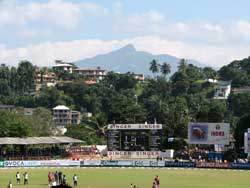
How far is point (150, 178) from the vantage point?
2549 inches

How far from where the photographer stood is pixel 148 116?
173875 millimetres

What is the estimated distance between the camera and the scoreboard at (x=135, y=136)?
93062 mm

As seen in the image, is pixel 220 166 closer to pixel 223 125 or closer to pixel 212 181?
pixel 223 125

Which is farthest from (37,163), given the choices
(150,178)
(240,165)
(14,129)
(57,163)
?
(240,165)

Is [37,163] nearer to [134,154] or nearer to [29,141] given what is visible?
[29,141]

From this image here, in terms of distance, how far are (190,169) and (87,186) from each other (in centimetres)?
2659

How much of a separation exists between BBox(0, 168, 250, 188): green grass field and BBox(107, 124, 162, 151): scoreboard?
16.0 m

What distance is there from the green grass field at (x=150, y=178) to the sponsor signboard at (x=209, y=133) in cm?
1484

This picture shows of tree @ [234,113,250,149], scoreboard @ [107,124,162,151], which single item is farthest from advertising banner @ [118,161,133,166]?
tree @ [234,113,250,149]

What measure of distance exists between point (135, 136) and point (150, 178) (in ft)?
95.5

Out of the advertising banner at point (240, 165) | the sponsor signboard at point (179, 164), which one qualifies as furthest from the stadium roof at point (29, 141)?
the advertising banner at point (240, 165)

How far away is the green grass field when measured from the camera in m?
57.4

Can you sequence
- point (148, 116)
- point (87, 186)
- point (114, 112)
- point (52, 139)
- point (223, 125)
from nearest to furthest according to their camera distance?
point (87, 186) < point (223, 125) < point (52, 139) < point (114, 112) < point (148, 116)

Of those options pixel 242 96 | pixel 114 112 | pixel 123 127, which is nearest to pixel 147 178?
pixel 123 127
